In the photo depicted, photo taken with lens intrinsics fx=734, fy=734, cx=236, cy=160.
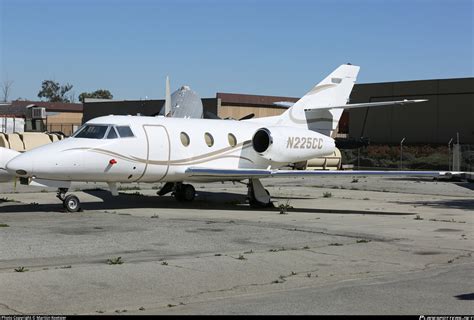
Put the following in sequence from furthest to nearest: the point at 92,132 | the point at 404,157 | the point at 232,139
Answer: the point at 404,157 → the point at 232,139 → the point at 92,132

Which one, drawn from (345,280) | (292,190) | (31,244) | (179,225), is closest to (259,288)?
(345,280)

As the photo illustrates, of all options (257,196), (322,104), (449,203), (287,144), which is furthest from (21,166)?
(449,203)

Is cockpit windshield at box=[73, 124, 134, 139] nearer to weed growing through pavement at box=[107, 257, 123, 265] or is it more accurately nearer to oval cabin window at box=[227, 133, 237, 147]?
oval cabin window at box=[227, 133, 237, 147]

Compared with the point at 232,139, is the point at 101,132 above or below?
above

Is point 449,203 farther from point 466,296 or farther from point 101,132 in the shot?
point 466,296

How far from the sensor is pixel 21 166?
16.6 meters

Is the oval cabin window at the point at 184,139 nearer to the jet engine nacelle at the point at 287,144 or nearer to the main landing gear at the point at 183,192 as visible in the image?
the main landing gear at the point at 183,192

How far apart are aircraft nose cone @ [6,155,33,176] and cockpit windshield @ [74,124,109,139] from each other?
6.47ft

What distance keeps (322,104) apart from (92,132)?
8499 mm

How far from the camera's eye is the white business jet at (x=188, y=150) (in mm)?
17547

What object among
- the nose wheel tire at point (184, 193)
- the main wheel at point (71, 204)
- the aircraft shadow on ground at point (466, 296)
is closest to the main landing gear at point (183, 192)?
the nose wheel tire at point (184, 193)

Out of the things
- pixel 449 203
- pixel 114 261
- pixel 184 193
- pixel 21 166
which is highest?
pixel 21 166

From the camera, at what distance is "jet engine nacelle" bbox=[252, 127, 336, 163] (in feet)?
72.6

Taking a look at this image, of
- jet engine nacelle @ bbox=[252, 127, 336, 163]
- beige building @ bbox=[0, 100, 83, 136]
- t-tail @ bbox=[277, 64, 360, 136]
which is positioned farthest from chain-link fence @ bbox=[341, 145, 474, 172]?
jet engine nacelle @ bbox=[252, 127, 336, 163]
